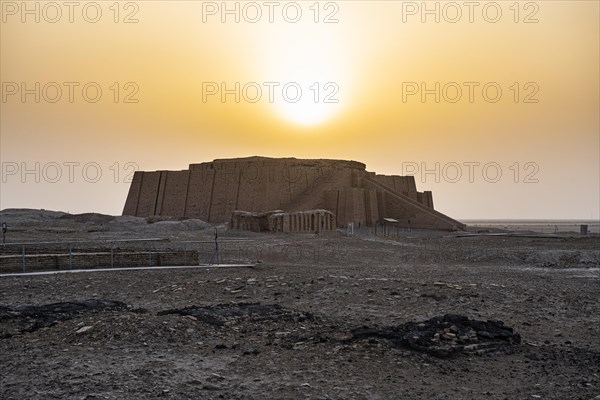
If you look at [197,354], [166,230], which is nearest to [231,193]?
[166,230]

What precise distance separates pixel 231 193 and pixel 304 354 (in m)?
37.3

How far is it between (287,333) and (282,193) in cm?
3517

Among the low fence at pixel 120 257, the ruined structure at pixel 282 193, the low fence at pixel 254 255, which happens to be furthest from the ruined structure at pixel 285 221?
the low fence at pixel 120 257

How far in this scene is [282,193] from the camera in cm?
4356

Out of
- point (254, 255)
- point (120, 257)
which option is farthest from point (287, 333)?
point (254, 255)

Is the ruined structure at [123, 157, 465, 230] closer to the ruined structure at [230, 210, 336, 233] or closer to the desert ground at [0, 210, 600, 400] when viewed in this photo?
the ruined structure at [230, 210, 336, 233]

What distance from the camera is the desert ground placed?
21.2 ft

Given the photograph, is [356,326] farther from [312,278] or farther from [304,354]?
[312,278]

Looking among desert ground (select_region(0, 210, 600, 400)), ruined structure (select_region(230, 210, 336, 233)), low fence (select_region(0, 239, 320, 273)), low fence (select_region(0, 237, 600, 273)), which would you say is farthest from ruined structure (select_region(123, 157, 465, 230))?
desert ground (select_region(0, 210, 600, 400))

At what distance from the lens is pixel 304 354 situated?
7.52 m

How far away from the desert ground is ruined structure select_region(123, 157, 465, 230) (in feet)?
82.4

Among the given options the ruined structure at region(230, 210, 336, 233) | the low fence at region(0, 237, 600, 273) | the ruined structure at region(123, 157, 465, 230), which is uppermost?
the ruined structure at region(123, 157, 465, 230)

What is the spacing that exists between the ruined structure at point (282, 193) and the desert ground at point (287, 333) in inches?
989

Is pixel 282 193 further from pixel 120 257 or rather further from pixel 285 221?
pixel 120 257
